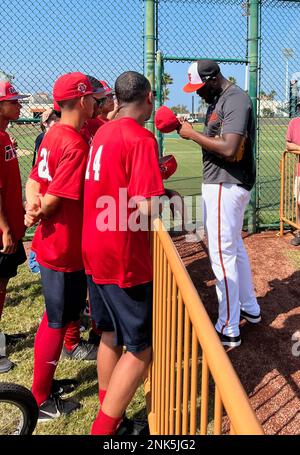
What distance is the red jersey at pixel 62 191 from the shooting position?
242cm

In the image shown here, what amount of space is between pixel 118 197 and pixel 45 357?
1.20 metres

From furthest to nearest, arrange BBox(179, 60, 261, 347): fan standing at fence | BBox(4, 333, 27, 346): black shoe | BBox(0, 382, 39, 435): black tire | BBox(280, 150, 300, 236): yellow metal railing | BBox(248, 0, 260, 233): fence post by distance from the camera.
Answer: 1. BBox(280, 150, 300, 236): yellow metal railing
2. BBox(248, 0, 260, 233): fence post
3. BBox(4, 333, 27, 346): black shoe
4. BBox(179, 60, 261, 347): fan standing at fence
5. BBox(0, 382, 39, 435): black tire

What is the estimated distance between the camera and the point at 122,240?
2246 millimetres

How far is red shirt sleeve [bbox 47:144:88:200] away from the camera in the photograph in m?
2.42

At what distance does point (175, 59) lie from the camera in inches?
232

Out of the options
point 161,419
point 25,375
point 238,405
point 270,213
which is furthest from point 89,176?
point 270,213

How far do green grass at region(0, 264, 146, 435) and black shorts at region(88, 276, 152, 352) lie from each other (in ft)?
2.53

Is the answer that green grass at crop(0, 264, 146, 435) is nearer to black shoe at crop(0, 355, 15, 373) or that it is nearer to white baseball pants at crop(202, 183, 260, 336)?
black shoe at crop(0, 355, 15, 373)

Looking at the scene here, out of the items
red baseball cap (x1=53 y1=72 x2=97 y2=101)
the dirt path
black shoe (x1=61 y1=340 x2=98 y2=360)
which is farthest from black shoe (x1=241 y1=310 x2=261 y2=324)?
red baseball cap (x1=53 y1=72 x2=97 y2=101)

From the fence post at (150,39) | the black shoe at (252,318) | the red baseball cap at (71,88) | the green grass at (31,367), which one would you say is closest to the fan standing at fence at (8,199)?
the green grass at (31,367)
